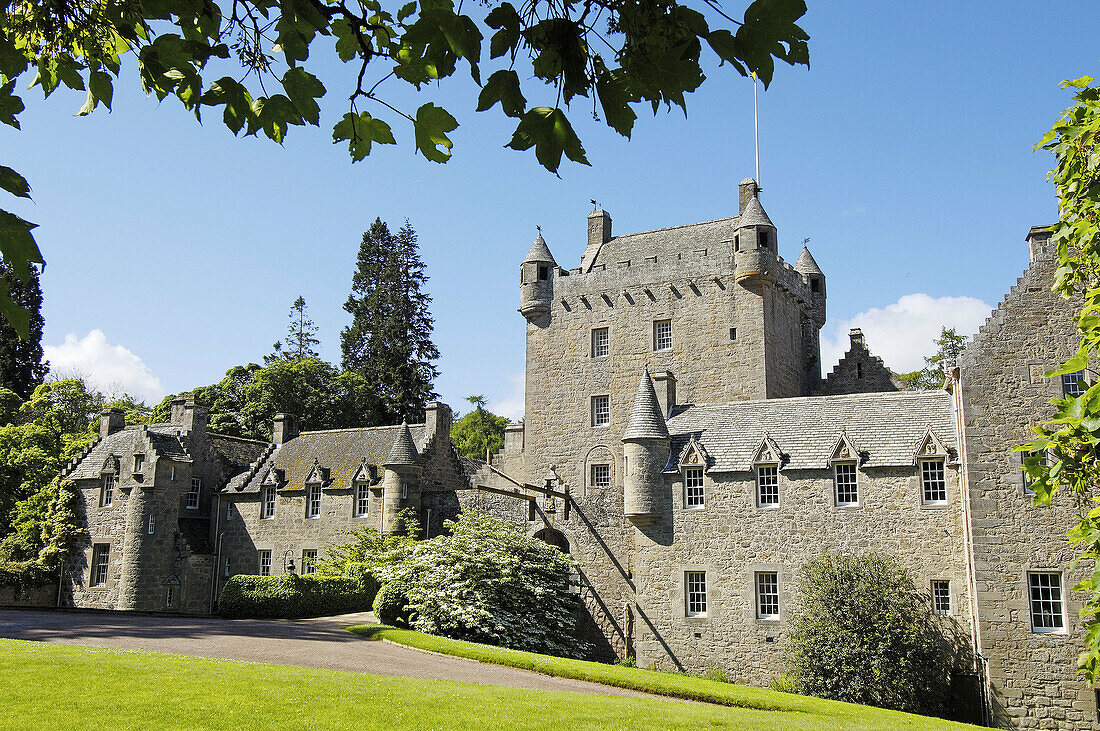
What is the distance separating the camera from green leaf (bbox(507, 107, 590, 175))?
4.30 metres

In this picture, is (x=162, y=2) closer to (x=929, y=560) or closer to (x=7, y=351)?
(x=929, y=560)

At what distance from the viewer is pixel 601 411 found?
3694 centimetres

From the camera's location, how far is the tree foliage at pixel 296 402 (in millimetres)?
51906

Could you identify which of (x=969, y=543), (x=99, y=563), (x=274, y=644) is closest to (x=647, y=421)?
(x=969, y=543)

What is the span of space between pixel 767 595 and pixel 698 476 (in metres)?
3.95

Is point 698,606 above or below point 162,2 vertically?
below

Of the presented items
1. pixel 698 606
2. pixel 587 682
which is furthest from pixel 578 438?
pixel 587 682

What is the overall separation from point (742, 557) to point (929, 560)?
5.01 meters

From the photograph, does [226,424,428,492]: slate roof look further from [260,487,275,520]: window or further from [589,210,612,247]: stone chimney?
[589,210,612,247]: stone chimney

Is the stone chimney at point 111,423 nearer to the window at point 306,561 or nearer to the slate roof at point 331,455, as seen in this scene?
the slate roof at point 331,455

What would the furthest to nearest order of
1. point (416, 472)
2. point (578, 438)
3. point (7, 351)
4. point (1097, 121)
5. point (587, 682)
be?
point (7, 351) < point (578, 438) < point (416, 472) < point (587, 682) < point (1097, 121)

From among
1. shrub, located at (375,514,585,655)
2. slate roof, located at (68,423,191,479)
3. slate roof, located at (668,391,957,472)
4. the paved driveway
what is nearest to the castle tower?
shrub, located at (375,514,585,655)

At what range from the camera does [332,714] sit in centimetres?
1342

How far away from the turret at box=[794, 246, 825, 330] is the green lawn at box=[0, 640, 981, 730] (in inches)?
949
